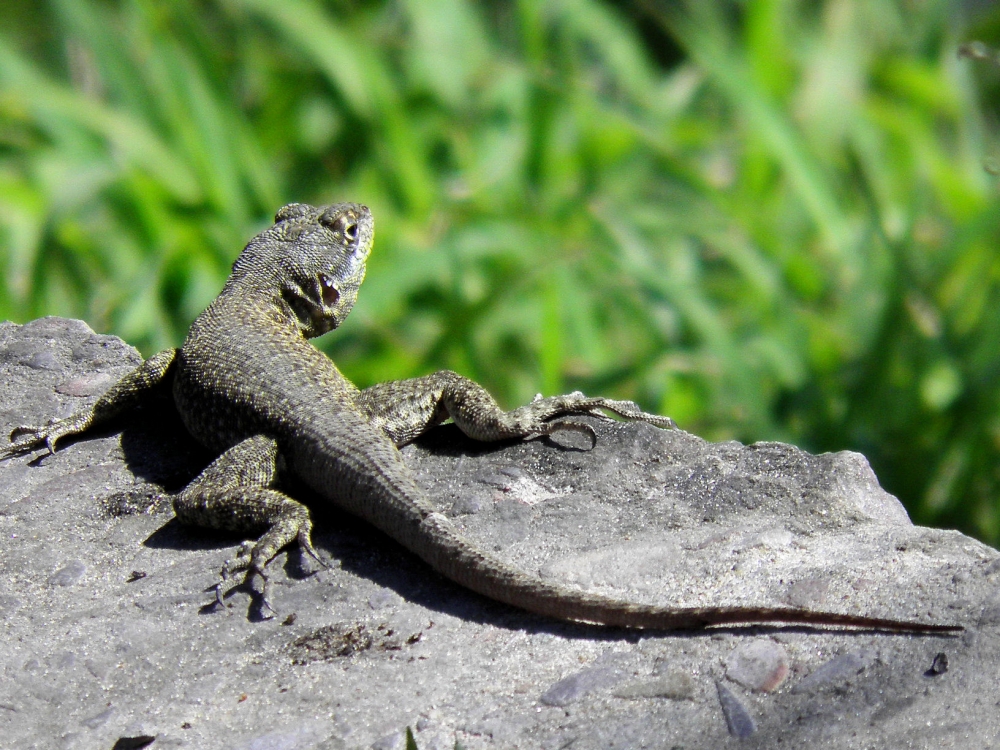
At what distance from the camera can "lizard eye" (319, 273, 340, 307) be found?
4.32 meters

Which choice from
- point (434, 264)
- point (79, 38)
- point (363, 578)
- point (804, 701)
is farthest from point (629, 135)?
point (804, 701)

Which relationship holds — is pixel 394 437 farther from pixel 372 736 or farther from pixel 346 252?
pixel 372 736

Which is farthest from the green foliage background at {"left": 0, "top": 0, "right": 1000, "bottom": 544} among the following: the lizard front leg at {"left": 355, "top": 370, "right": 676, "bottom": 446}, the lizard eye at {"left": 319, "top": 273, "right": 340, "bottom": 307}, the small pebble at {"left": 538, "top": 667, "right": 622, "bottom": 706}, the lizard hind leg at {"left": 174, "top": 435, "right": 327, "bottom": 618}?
the small pebble at {"left": 538, "top": 667, "right": 622, "bottom": 706}

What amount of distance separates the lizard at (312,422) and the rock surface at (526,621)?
7 centimetres

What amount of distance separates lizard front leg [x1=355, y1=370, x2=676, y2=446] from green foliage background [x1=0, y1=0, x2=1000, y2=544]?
5.26 feet

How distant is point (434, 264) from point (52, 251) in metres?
1.96

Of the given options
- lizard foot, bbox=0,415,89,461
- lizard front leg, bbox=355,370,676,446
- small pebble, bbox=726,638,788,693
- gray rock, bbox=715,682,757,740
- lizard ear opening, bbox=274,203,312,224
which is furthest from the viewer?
lizard ear opening, bbox=274,203,312,224

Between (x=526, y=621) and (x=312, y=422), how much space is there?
0.94m

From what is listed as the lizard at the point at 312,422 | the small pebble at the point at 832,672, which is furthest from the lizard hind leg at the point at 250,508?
the small pebble at the point at 832,672

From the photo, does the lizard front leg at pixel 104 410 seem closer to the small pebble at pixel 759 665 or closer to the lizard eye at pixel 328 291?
the lizard eye at pixel 328 291

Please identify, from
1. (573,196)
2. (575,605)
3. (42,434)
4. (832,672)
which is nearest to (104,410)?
(42,434)

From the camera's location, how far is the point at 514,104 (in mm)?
6559

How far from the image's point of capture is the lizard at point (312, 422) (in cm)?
282

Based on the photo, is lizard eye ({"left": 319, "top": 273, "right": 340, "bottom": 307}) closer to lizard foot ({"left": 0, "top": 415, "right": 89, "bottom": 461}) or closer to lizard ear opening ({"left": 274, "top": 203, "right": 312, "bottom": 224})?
lizard ear opening ({"left": 274, "top": 203, "right": 312, "bottom": 224})
